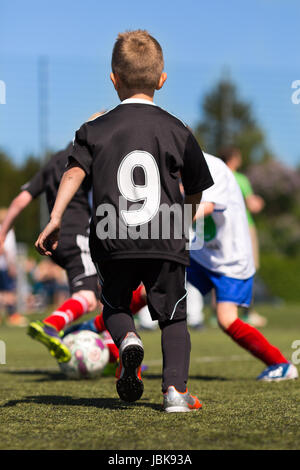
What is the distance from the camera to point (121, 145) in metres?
3.38

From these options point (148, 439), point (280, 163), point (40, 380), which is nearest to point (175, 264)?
point (148, 439)

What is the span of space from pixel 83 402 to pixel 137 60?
5.63ft

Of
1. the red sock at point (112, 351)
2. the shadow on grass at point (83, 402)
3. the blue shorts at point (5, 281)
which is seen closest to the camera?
the shadow on grass at point (83, 402)

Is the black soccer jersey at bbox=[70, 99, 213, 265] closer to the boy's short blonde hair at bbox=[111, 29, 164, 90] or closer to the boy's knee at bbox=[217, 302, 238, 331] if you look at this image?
the boy's short blonde hair at bbox=[111, 29, 164, 90]

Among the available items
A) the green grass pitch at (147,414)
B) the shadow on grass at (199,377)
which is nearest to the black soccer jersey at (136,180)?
the green grass pitch at (147,414)

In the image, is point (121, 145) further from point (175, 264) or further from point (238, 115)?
point (238, 115)

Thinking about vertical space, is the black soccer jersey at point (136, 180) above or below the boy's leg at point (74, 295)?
above

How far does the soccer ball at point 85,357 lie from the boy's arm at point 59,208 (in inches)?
75.1

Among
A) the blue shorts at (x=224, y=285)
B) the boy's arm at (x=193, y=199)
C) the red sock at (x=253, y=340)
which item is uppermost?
the boy's arm at (x=193, y=199)

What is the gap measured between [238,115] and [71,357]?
249ft

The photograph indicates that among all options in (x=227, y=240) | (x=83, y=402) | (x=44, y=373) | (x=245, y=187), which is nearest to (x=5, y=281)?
(x=245, y=187)

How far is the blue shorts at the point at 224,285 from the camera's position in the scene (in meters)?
5.05

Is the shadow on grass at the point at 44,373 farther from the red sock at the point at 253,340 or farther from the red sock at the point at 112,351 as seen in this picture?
the red sock at the point at 253,340

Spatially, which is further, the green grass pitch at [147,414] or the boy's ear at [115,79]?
the boy's ear at [115,79]
